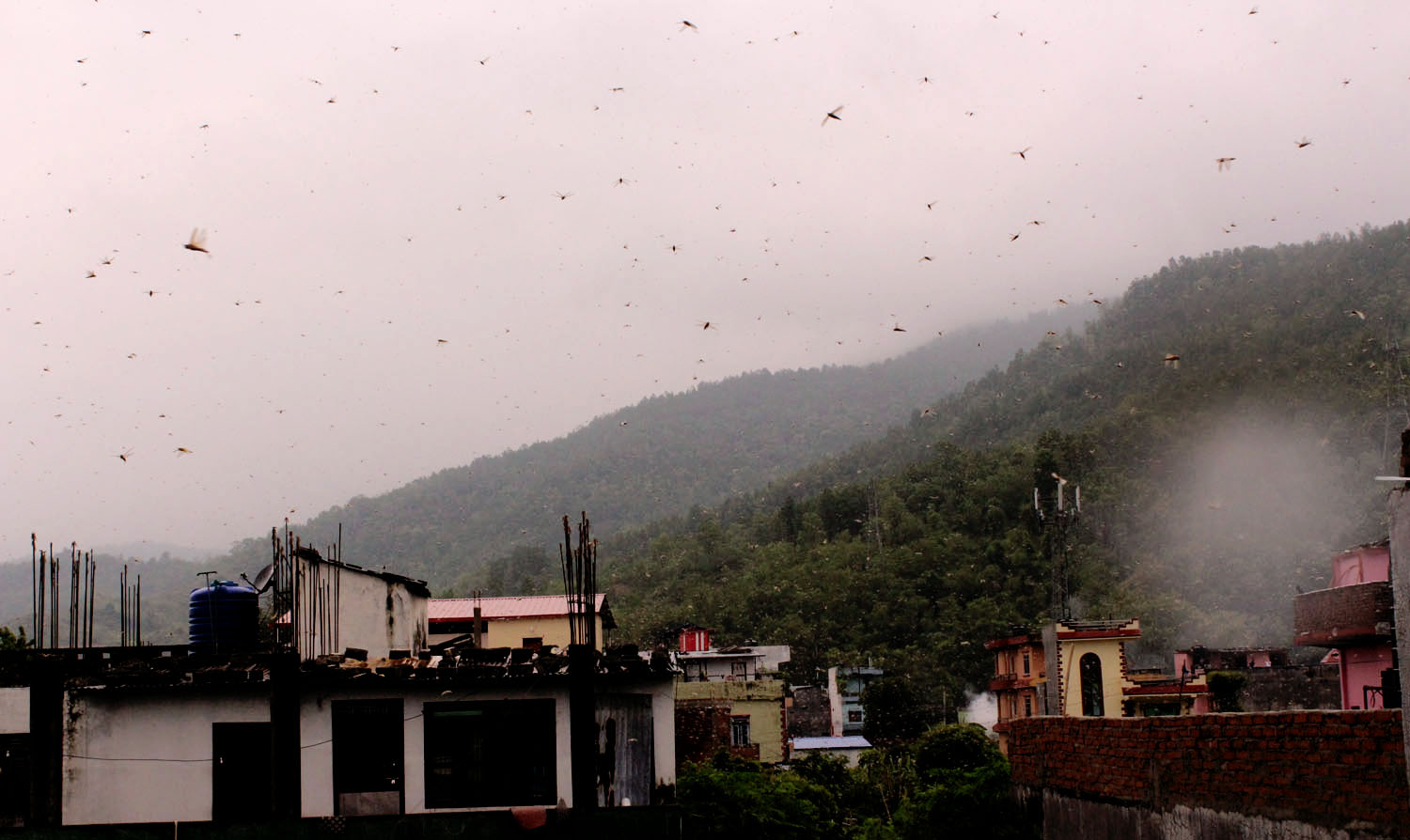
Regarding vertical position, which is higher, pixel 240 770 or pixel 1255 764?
pixel 1255 764

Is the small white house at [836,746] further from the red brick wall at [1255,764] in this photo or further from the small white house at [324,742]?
the red brick wall at [1255,764]

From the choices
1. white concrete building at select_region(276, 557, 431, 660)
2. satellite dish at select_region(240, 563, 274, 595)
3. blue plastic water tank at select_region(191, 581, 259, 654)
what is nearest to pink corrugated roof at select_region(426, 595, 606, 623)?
white concrete building at select_region(276, 557, 431, 660)

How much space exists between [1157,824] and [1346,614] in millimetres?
8379

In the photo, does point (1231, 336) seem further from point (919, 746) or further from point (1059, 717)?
point (1059, 717)

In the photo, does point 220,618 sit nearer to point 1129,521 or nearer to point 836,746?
point 836,746

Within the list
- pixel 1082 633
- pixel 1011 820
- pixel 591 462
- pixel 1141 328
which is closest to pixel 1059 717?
pixel 1011 820

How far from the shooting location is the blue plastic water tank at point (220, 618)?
2139cm

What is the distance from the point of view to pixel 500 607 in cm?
4106

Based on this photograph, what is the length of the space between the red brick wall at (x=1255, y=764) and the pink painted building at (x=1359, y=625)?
5.71 metres

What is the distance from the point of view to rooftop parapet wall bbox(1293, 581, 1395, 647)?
18500mm

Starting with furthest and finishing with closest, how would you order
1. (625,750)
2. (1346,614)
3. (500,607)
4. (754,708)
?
1. (754,708)
2. (500,607)
3. (1346,614)
4. (625,750)

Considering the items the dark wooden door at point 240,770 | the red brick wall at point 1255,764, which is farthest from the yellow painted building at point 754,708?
the red brick wall at point 1255,764


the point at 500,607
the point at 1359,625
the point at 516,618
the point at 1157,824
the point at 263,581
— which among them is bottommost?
the point at 1157,824

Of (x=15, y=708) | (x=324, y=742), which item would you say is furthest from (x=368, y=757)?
(x=15, y=708)
